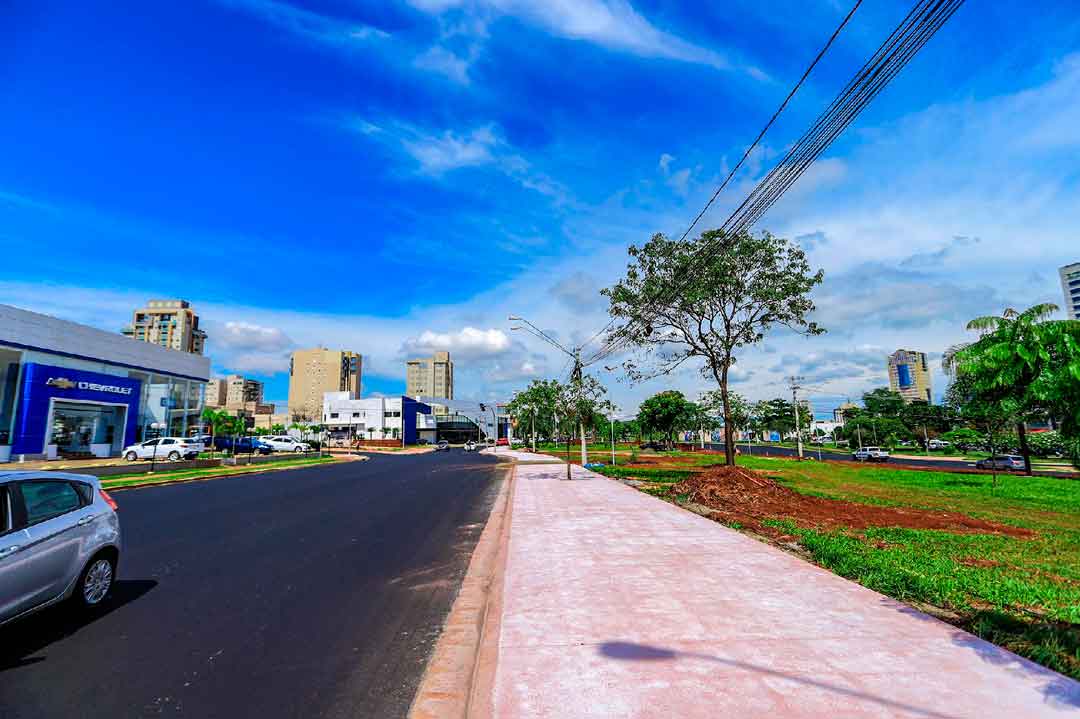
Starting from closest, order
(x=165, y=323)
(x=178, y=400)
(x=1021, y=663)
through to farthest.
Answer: (x=1021, y=663) → (x=178, y=400) → (x=165, y=323)

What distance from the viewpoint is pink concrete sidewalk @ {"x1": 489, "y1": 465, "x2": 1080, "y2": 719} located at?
348 cm

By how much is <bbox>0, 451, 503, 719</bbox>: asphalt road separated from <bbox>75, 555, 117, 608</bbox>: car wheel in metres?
0.18

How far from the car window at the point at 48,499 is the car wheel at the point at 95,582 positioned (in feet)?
2.28

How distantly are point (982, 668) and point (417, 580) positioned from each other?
6.21 metres

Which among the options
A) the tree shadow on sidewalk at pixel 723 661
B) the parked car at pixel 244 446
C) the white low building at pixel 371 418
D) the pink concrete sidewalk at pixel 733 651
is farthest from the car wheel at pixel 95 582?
the white low building at pixel 371 418

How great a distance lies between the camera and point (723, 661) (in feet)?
13.6

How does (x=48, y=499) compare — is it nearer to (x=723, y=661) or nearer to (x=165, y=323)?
(x=723, y=661)

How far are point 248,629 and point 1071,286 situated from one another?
779 feet

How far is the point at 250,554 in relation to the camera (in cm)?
908

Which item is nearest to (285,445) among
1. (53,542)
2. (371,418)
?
(371,418)

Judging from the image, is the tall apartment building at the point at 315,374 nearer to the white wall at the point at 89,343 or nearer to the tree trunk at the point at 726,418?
the white wall at the point at 89,343


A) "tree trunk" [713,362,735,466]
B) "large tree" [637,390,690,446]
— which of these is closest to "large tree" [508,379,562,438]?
"tree trunk" [713,362,735,466]

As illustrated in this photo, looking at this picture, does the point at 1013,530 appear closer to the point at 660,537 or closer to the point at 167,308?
the point at 660,537

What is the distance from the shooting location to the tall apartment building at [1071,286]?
163 m
